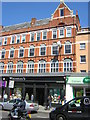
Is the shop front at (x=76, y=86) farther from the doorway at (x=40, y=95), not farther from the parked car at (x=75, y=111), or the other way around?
the parked car at (x=75, y=111)

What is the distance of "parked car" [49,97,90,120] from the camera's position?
33.8ft

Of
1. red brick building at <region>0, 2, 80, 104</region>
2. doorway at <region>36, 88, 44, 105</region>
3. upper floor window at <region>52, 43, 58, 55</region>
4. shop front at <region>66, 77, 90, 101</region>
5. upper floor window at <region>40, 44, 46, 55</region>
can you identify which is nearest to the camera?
shop front at <region>66, 77, 90, 101</region>

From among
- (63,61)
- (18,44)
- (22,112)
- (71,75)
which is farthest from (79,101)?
(18,44)

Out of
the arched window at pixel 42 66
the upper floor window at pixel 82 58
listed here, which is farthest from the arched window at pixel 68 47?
the arched window at pixel 42 66

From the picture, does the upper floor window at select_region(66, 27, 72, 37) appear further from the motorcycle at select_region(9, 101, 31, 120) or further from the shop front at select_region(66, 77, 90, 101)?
the motorcycle at select_region(9, 101, 31, 120)

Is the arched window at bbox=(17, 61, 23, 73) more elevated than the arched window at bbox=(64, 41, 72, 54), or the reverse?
the arched window at bbox=(64, 41, 72, 54)

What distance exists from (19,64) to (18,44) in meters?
3.83

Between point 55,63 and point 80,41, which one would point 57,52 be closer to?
point 55,63

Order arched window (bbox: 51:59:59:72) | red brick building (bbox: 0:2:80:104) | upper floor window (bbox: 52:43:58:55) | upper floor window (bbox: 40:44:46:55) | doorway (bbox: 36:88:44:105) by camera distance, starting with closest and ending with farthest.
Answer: red brick building (bbox: 0:2:80:104)
doorway (bbox: 36:88:44:105)
arched window (bbox: 51:59:59:72)
upper floor window (bbox: 52:43:58:55)
upper floor window (bbox: 40:44:46:55)

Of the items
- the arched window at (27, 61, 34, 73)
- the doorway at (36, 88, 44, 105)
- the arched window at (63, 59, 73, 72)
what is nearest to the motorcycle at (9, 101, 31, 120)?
the doorway at (36, 88, 44, 105)

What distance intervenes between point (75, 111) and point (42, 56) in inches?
707

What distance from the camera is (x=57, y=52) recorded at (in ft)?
88.9

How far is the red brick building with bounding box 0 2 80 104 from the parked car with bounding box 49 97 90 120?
1364 cm

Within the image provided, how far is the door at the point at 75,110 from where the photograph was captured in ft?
34.0
